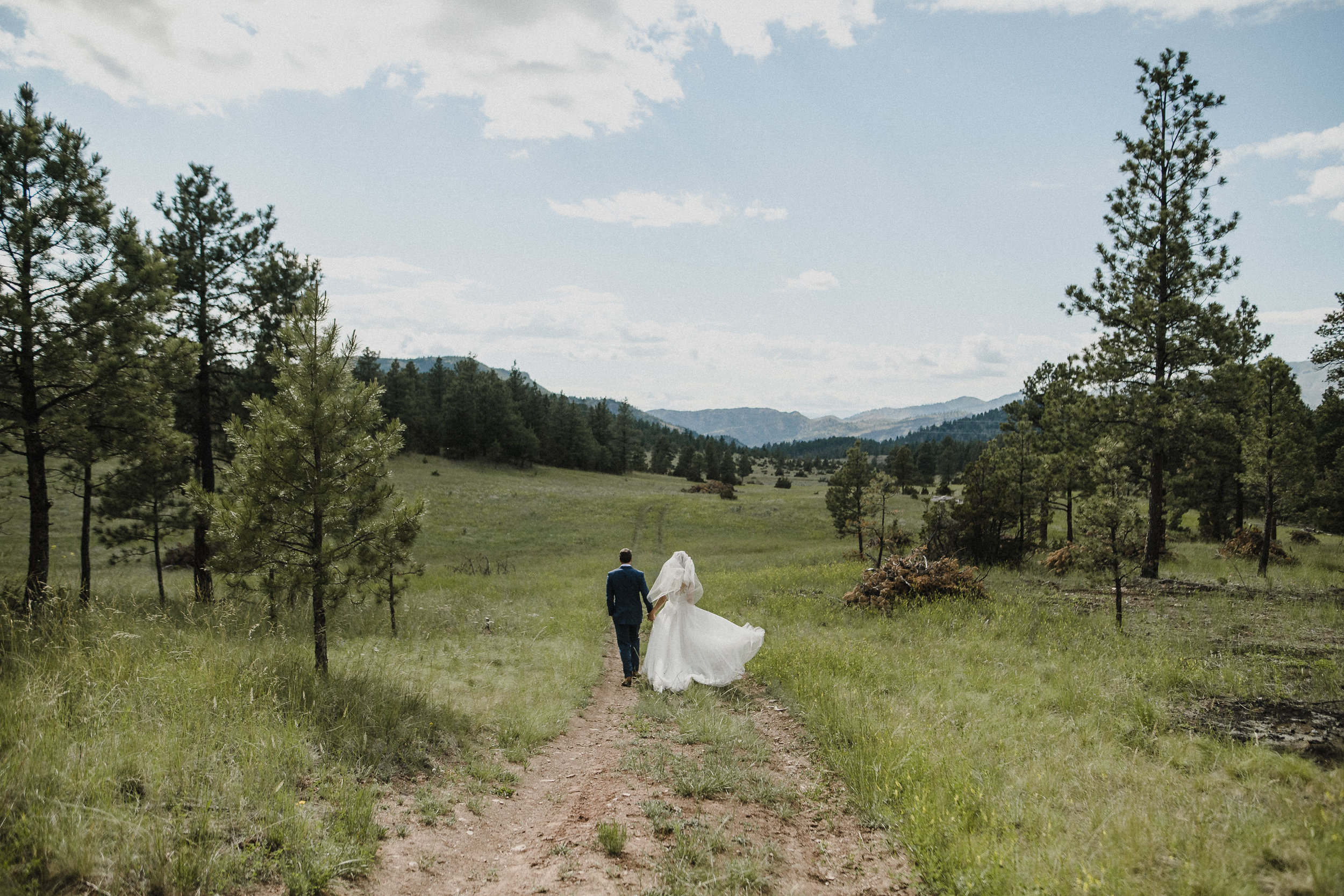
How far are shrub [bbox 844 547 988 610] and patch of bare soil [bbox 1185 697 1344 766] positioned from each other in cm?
741

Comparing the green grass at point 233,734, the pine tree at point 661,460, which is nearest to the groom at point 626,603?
the green grass at point 233,734

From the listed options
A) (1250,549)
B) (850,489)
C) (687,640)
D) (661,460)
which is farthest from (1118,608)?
(661,460)

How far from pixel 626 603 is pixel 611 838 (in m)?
6.08

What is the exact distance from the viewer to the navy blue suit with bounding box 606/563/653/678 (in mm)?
10750

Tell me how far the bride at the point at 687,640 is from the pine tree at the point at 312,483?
4831 millimetres

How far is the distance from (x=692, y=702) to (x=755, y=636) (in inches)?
83.2

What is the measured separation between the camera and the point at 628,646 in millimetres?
11016

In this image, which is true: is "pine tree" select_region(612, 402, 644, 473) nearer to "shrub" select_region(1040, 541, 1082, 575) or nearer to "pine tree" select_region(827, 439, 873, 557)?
"pine tree" select_region(827, 439, 873, 557)

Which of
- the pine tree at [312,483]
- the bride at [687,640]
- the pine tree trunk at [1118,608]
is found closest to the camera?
the pine tree at [312,483]

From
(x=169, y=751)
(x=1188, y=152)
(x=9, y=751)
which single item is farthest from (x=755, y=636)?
(x=1188, y=152)

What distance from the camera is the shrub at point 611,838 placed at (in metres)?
4.68

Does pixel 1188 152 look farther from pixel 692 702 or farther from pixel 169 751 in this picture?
pixel 169 751

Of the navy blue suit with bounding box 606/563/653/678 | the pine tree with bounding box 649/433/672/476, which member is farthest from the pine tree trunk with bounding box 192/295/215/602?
the pine tree with bounding box 649/433/672/476

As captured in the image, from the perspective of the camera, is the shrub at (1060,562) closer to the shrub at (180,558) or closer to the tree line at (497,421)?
the shrub at (180,558)
